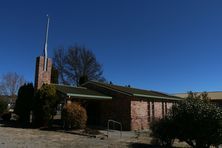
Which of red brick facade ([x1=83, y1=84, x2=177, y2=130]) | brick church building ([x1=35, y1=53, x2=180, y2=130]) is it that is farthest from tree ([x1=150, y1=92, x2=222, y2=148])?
red brick facade ([x1=83, y1=84, x2=177, y2=130])

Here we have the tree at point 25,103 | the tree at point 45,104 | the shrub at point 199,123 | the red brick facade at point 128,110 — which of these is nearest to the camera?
the shrub at point 199,123

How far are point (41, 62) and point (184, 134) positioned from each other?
41.3 ft

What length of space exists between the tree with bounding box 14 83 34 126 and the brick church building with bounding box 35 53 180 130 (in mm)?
1314

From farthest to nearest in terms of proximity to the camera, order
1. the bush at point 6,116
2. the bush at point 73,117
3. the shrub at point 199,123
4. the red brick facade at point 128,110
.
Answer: the bush at point 6,116, the red brick facade at point 128,110, the bush at point 73,117, the shrub at point 199,123

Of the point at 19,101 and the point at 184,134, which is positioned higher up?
the point at 19,101

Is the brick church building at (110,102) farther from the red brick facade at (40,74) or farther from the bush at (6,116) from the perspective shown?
the bush at (6,116)

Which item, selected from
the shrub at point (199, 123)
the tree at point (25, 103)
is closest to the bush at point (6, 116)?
the tree at point (25, 103)

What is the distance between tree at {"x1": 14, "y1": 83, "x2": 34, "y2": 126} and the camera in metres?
21.8

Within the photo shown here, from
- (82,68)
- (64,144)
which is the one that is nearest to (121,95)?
(64,144)

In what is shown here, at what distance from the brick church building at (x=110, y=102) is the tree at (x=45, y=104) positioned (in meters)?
0.70

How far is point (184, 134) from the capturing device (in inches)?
516

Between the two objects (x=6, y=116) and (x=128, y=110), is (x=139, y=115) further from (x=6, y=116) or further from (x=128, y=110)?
(x=6, y=116)

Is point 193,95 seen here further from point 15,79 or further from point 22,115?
point 15,79

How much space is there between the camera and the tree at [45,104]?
19719 mm
